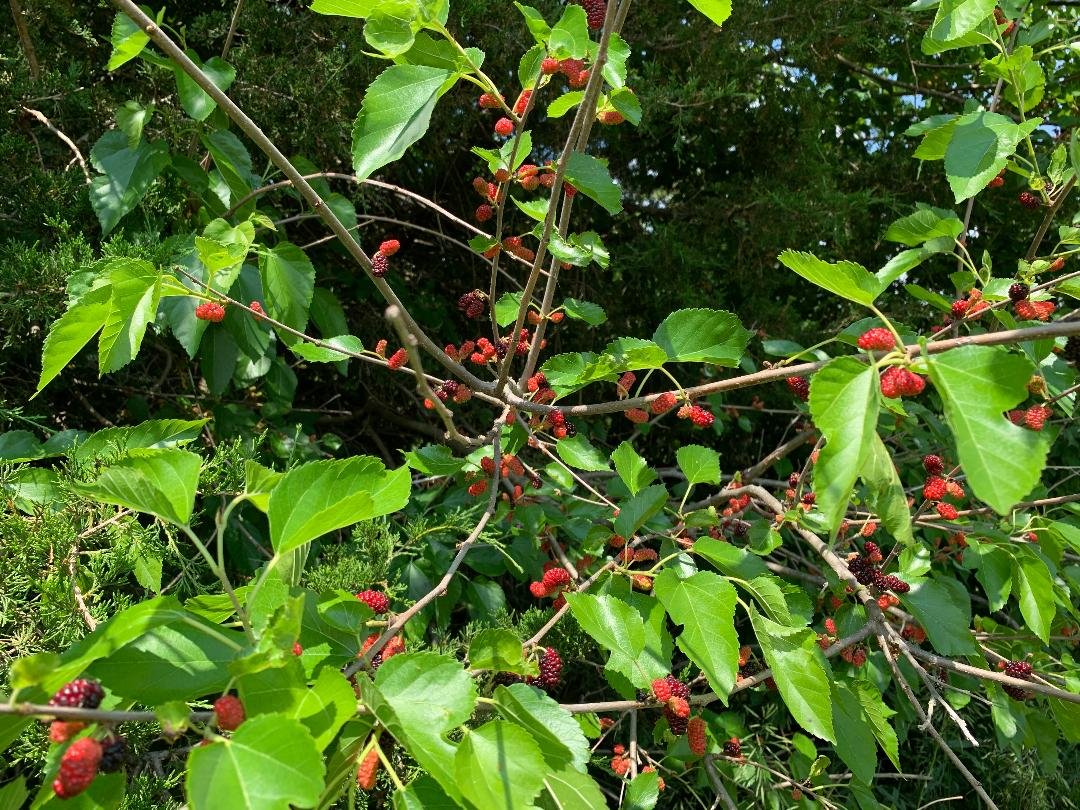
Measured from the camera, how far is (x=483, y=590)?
4.87 ft

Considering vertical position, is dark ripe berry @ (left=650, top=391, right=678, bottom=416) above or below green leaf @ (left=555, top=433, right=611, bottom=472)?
above

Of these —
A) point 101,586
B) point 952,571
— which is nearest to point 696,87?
point 952,571

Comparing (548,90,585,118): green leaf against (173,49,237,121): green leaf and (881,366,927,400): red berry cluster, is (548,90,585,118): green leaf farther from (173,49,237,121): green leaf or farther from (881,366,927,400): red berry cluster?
(173,49,237,121): green leaf

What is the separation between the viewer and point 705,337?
42.3 inches

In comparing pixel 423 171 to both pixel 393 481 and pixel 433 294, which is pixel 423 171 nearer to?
pixel 433 294

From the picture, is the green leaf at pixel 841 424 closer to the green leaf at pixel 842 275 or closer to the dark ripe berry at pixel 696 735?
the green leaf at pixel 842 275

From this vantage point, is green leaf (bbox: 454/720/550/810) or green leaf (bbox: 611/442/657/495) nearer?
green leaf (bbox: 454/720/550/810)

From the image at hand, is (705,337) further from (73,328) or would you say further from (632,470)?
(73,328)

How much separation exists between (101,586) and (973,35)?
5.26ft

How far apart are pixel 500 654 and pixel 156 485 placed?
0.39 metres

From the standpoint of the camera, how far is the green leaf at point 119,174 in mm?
1326

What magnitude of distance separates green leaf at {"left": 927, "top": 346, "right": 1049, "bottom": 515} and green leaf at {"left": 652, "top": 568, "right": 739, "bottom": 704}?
1.25ft

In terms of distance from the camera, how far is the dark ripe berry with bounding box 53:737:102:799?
52cm

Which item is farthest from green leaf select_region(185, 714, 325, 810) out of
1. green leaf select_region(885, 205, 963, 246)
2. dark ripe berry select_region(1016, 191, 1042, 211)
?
dark ripe berry select_region(1016, 191, 1042, 211)
